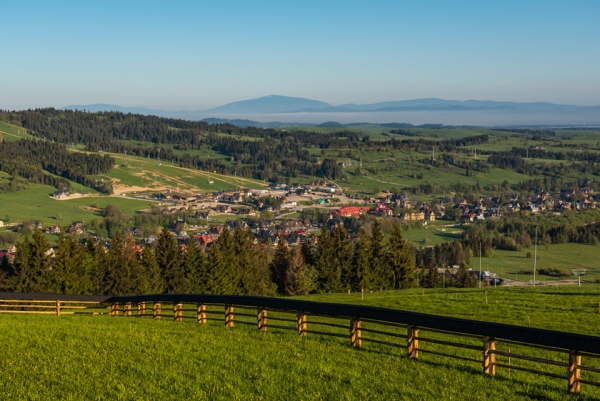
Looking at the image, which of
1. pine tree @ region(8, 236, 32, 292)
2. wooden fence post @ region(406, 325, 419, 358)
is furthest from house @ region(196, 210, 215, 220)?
wooden fence post @ region(406, 325, 419, 358)

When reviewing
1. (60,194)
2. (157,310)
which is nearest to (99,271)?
(157,310)

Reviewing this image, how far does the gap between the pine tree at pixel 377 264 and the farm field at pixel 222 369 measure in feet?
127


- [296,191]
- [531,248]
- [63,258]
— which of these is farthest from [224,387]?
[296,191]

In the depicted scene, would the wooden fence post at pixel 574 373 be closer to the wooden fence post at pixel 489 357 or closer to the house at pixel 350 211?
the wooden fence post at pixel 489 357

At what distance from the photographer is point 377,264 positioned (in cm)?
5856

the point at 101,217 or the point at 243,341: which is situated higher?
the point at 243,341

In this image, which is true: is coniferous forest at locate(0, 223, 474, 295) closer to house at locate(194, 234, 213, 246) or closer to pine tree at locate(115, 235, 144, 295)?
pine tree at locate(115, 235, 144, 295)

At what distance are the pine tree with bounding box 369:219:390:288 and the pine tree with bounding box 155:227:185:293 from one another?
54.3 ft

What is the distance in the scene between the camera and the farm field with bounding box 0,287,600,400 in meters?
12.2

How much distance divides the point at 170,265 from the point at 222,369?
44.8 m

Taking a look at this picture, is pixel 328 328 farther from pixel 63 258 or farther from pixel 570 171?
pixel 570 171

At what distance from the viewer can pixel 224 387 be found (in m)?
12.5

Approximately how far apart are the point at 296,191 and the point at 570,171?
81294mm

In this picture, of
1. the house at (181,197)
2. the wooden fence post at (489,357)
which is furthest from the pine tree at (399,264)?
the house at (181,197)
